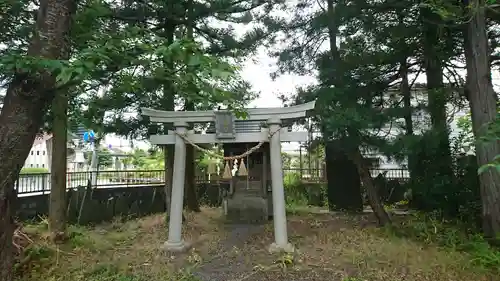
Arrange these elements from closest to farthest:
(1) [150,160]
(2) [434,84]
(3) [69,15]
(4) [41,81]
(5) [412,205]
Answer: (4) [41,81]
(3) [69,15]
(2) [434,84]
(5) [412,205]
(1) [150,160]

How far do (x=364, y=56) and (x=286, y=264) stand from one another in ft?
13.8

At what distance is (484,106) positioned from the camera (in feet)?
17.7

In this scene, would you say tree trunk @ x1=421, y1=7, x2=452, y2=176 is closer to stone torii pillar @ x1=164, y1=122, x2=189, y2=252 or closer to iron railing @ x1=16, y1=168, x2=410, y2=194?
iron railing @ x1=16, y1=168, x2=410, y2=194

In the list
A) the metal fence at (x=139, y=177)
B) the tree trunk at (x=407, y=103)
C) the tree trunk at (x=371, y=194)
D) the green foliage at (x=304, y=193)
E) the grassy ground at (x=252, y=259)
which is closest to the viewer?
the grassy ground at (x=252, y=259)

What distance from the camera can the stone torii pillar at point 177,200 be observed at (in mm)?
5723

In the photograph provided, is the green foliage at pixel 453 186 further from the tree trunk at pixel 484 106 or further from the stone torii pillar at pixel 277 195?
the stone torii pillar at pixel 277 195

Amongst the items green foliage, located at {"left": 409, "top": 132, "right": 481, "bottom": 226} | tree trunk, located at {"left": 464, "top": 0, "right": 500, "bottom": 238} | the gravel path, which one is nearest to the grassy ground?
the gravel path

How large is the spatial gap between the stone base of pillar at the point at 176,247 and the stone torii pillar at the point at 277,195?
1.52m

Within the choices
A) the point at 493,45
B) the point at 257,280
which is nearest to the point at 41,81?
the point at 257,280

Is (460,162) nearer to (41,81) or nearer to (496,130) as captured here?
(496,130)

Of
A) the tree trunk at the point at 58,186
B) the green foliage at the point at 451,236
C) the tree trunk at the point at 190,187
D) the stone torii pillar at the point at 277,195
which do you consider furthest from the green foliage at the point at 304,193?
the tree trunk at the point at 58,186

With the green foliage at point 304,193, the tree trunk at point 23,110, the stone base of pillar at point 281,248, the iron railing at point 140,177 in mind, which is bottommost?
the stone base of pillar at point 281,248

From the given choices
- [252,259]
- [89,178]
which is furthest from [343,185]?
[89,178]

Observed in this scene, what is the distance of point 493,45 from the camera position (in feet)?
20.3
